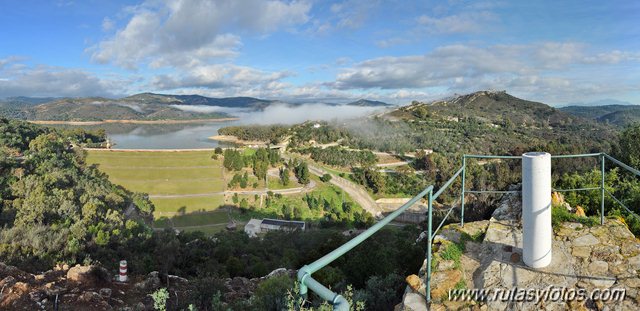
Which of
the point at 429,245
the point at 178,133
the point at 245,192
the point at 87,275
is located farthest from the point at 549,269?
the point at 178,133

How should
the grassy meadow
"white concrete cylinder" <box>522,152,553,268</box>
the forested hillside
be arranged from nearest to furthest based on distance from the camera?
1. "white concrete cylinder" <box>522,152,553,268</box>
2. the forested hillside
3. the grassy meadow

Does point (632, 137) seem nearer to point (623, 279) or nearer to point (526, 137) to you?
point (623, 279)

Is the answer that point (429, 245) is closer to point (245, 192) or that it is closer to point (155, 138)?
point (245, 192)

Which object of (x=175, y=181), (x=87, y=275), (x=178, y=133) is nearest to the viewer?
(x=87, y=275)

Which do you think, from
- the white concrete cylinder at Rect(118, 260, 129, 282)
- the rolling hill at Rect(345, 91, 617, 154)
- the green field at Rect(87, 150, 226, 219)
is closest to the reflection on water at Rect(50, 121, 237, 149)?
the green field at Rect(87, 150, 226, 219)

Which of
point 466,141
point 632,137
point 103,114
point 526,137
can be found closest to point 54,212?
point 632,137

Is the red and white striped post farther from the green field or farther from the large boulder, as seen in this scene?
the green field
